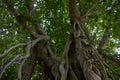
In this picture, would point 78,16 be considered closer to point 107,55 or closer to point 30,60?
point 107,55

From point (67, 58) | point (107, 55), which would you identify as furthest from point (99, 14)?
point (67, 58)

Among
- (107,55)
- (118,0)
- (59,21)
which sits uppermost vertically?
(118,0)

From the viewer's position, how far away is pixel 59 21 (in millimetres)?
3852

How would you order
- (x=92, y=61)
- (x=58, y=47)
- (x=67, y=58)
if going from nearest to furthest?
(x=92, y=61) < (x=67, y=58) < (x=58, y=47)

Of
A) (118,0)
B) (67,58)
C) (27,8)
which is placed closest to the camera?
(67,58)

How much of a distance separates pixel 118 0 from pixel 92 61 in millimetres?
880

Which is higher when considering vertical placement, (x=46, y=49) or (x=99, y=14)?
(x=99, y=14)

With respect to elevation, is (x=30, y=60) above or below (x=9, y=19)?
below

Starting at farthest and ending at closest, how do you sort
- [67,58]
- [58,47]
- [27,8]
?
1. [58,47]
2. [27,8]
3. [67,58]

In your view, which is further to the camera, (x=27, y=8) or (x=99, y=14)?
(x=27, y=8)

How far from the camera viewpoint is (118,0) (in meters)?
3.11

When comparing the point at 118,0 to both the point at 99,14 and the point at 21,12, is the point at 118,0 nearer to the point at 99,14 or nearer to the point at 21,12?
the point at 99,14

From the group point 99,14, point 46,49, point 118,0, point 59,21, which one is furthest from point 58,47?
point 118,0

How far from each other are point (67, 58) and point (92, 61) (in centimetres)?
36
